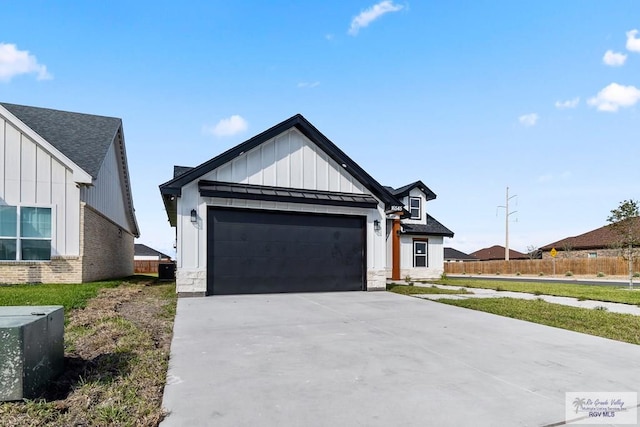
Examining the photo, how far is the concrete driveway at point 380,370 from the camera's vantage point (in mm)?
3041

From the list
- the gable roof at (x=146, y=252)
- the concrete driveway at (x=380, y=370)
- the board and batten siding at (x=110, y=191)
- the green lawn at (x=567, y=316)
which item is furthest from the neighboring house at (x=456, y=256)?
the concrete driveway at (x=380, y=370)

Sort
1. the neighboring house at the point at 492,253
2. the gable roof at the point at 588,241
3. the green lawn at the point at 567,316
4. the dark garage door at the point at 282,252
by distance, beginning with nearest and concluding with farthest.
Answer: the green lawn at the point at 567,316 < the dark garage door at the point at 282,252 < the gable roof at the point at 588,241 < the neighboring house at the point at 492,253

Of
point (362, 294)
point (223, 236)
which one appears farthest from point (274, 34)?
point (362, 294)

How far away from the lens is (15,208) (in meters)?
12.3

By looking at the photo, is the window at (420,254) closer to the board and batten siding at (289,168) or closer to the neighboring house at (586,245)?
the board and batten siding at (289,168)

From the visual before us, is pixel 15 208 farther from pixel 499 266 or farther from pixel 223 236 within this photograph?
pixel 499 266

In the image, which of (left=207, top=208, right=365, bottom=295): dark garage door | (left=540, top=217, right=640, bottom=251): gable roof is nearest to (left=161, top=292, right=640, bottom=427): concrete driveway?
(left=207, top=208, right=365, bottom=295): dark garage door

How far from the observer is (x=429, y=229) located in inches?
838

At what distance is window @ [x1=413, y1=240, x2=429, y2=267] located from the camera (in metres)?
21.1

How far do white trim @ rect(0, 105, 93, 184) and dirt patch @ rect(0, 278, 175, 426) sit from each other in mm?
7641

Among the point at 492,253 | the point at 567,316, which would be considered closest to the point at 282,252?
the point at 567,316

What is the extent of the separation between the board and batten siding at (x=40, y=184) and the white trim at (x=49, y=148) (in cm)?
21

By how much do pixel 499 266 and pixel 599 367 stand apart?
36.1 meters

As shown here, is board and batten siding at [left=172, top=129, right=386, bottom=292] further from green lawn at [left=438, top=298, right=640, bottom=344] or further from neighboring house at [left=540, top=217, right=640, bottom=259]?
neighboring house at [left=540, top=217, right=640, bottom=259]
